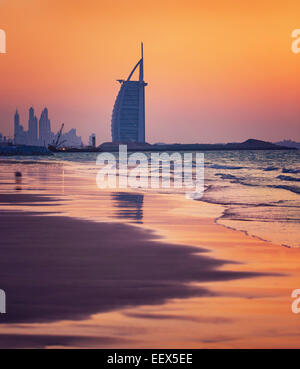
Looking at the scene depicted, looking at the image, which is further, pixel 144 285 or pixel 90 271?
pixel 90 271

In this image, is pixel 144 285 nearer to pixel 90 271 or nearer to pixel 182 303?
pixel 182 303

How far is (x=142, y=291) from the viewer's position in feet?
27.3

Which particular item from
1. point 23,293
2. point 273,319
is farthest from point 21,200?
point 273,319

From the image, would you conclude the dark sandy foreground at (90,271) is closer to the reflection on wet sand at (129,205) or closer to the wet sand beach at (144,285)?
the wet sand beach at (144,285)

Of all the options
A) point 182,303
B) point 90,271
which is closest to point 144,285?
point 182,303

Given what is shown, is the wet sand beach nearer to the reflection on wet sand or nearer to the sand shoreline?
the sand shoreline

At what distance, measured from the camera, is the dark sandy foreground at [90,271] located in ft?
25.0

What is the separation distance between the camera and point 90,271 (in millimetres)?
9555

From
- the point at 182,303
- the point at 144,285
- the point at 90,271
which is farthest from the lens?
the point at 90,271

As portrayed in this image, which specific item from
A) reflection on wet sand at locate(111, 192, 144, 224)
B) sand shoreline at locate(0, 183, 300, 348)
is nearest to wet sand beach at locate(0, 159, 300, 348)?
sand shoreline at locate(0, 183, 300, 348)

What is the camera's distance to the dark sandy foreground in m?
7.61

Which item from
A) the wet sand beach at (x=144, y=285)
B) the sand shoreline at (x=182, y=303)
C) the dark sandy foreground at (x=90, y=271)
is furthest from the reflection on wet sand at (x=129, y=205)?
the sand shoreline at (x=182, y=303)

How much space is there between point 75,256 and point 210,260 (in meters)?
2.46
